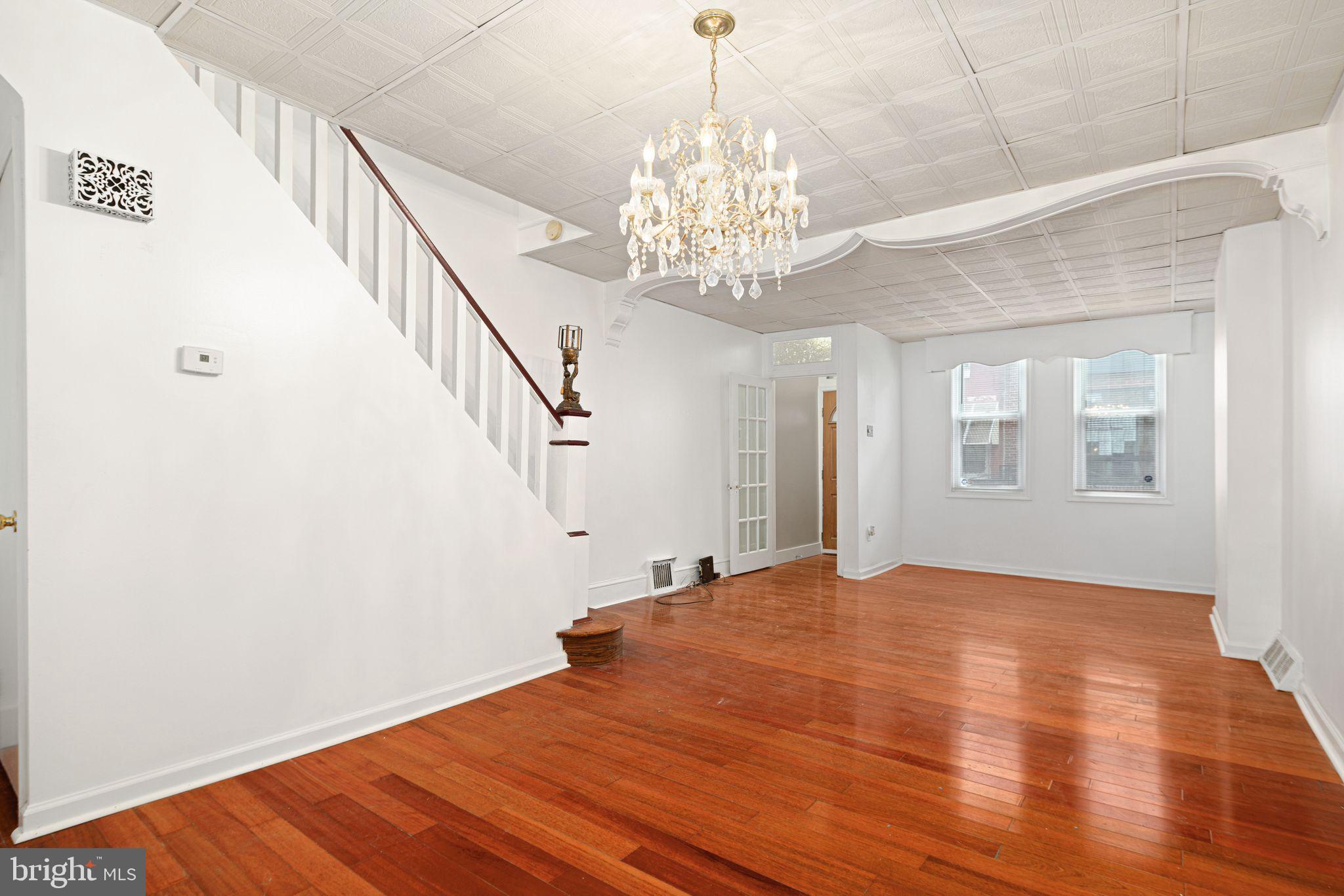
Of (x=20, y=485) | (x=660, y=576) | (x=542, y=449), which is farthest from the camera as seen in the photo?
(x=660, y=576)

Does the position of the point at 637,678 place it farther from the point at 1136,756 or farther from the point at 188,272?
the point at 188,272

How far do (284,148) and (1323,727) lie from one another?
536 centimetres

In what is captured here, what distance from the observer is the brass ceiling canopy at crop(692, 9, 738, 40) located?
2354 millimetres

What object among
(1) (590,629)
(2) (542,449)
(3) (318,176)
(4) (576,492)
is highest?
(3) (318,176)

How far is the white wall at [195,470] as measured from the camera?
7.36 feet

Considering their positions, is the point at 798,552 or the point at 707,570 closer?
the point at 707,570

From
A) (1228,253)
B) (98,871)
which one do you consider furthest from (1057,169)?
(98,871)

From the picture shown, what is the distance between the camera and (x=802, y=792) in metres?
2.49

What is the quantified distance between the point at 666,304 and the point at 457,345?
10.3 feet

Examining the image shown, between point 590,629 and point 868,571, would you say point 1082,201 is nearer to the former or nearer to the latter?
point 590,629

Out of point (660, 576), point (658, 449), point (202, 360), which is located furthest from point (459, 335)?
point (660, 576)

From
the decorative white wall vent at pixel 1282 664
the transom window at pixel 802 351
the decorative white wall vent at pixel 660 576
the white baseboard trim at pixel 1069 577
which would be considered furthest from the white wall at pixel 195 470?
the white baseboard trim at pixel 1069 577

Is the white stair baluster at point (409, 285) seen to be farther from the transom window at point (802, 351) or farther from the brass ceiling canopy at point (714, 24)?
the transom window at point (802, 351)

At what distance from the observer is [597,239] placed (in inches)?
186
